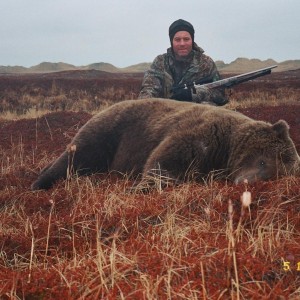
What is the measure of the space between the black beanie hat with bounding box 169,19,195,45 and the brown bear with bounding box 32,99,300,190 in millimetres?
3044

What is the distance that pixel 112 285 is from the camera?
2.52 metres

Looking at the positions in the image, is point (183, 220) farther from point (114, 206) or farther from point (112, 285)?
point (112, 285)

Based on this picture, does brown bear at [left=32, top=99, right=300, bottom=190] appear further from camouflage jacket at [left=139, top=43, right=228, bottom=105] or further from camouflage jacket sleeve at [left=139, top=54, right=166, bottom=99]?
camouflage jacket at [left=139, top=43, right=228, bottom=105]

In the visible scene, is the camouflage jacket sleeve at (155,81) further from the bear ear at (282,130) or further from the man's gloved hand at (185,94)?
the bear ear at (282,130)

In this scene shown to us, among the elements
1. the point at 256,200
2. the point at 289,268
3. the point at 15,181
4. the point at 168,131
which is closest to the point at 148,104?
the point at 168,131

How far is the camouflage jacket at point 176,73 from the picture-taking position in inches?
348

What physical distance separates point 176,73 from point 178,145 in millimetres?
4052

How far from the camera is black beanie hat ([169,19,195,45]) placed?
9.09m

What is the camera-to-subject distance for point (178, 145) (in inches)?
208

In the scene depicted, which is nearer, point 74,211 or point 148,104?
point 74,211

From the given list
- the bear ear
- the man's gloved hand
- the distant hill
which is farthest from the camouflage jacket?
the distant hill

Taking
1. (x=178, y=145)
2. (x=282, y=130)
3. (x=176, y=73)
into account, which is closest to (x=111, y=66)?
(x=176, y=73)

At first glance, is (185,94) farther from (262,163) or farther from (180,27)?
(262,163)

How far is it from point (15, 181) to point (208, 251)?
13.9ft
